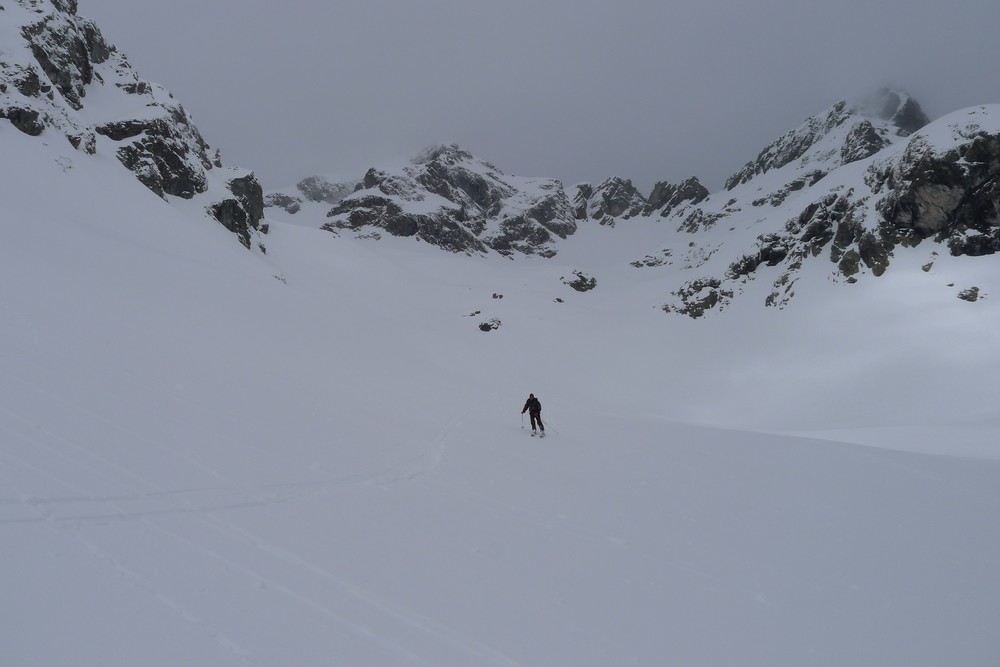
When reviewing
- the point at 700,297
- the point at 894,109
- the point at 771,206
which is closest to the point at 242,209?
the point at 700,297

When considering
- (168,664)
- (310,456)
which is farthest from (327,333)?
(168,664)

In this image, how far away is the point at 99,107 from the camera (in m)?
43.2

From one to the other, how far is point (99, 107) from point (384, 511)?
191 ft

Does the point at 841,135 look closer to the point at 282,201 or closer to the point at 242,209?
the point at 242,209

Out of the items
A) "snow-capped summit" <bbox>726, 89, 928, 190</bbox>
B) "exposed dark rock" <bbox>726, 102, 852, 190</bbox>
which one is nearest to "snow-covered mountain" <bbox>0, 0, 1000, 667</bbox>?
"snow-capped summit" <bbox>726, 89, 928, 190</bbox>

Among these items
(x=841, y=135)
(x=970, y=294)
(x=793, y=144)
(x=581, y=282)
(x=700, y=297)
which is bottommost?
(x=970, y=294)

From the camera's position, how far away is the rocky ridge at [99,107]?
31.2m

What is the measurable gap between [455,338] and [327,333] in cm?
2433

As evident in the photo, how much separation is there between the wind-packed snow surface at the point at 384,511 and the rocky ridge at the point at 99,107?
13.3 meters

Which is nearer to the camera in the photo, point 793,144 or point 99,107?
point 99,107

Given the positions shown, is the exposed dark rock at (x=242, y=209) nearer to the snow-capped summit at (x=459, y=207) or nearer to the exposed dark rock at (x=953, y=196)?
the snow-capped summit at (x=459, y=207)

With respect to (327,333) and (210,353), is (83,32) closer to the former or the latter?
(327,333)

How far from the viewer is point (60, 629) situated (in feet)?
11.2

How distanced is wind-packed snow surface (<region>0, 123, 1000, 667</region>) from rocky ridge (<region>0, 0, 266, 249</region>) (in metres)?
13.3
